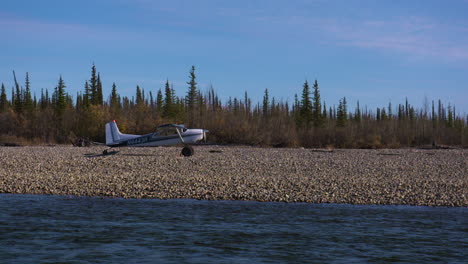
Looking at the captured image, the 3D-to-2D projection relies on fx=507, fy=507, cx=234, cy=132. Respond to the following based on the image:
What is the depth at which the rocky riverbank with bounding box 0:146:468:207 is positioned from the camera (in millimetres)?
13148

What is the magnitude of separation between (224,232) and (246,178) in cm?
635

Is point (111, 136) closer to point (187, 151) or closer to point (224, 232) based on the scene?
point (187, 151)

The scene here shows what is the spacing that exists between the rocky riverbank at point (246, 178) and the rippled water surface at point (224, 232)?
0.85 metres

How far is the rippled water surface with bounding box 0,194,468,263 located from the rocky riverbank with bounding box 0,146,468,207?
2.78 ft

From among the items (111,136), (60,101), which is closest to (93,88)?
(60,101)

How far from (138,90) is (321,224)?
8158 cm

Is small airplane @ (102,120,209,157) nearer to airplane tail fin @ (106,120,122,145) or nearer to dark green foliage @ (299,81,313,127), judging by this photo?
airplane tail fin @ (106,120,122,145)

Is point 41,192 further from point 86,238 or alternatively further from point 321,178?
point 321,178

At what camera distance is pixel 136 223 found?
34.0 feet

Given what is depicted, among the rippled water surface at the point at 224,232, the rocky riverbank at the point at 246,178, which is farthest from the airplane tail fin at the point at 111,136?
the rippled water surface at the point at 224,232

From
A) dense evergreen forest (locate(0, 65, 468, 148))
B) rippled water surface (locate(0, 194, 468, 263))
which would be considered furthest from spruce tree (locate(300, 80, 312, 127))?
rippled water surface (locate(0, 194, 468, 263))

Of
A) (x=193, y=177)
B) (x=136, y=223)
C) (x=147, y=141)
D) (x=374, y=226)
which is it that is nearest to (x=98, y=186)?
(x=193, y=177)

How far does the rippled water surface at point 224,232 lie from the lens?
8008mm

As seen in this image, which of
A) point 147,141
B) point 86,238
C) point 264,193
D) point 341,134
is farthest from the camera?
point 341,134
